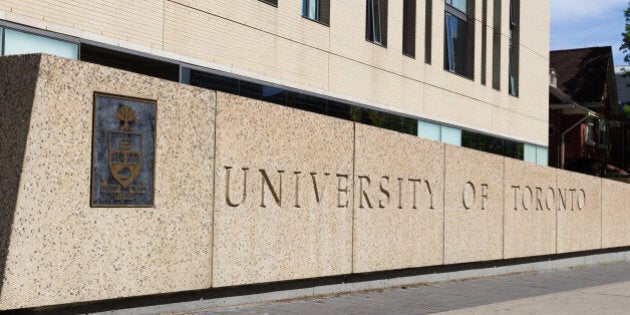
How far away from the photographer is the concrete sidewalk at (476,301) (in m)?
9.17

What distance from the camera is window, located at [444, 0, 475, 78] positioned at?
2348 centimetres

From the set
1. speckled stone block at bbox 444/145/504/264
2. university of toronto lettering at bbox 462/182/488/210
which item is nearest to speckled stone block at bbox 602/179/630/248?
speckled stone block at bbox 444/145/504/264

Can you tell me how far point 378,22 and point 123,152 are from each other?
12.9m

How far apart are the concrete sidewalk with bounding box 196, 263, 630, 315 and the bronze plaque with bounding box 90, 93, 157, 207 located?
5.22 ft

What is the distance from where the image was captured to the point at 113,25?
12.6 m

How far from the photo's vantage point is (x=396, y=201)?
1163 centimetres

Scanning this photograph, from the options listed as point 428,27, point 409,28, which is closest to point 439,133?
point 428,27

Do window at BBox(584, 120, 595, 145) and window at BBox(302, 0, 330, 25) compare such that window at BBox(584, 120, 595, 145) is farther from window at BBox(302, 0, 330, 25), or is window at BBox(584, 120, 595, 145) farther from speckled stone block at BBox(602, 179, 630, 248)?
window at BBox(302, 0, 330, 25)

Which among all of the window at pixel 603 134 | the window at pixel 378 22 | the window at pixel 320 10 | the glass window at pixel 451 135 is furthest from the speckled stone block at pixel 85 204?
the window at pixel 603 134

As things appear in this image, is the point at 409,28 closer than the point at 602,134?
Yes

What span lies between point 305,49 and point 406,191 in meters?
5.88

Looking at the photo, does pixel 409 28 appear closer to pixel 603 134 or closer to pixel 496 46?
pixel 496 46

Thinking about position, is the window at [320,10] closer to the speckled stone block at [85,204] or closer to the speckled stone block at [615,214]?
the speckled stone block at [615,214]

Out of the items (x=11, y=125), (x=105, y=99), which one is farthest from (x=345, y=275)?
(x=11, y=125)
